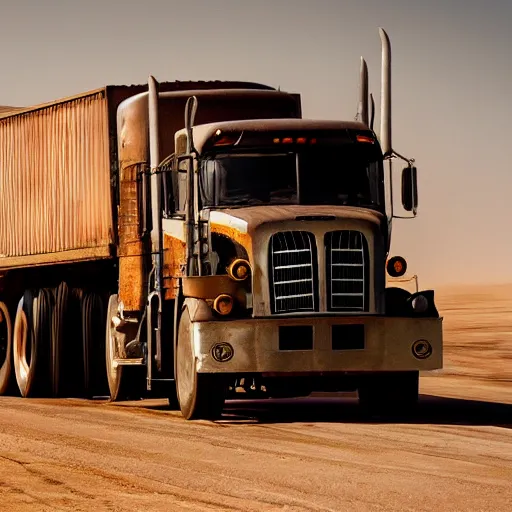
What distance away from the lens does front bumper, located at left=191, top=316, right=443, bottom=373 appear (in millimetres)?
16359

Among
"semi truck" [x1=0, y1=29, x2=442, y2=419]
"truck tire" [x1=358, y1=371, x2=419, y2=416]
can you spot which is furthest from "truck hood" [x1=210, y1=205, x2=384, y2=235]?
"truck tire" [x1=358, y1=371, x2=419, y2=416]

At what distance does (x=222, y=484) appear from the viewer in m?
11.3

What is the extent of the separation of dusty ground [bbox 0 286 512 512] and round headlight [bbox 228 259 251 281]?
1.53 metres

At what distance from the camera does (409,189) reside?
58.0ft

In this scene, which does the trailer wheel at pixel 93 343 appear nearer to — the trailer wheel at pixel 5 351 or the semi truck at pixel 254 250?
the semi truck at pixel 254 250

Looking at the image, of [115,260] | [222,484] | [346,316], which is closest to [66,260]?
[115,260]

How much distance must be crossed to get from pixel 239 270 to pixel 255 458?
3.79 m

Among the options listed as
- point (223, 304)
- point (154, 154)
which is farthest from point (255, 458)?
Result: point (154, 154)

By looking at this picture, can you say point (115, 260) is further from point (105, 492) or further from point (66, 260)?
point (105, 492)

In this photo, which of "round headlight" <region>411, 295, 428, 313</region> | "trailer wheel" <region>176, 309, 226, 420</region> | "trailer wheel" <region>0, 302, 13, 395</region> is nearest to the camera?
"trailer wheel" <region>176, 309, 226, 420</region>

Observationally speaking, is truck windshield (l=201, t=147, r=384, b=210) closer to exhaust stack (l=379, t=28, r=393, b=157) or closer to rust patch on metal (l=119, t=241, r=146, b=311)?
exhaust stack (l=379, t=28, r=393, b=157)

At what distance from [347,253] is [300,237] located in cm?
54

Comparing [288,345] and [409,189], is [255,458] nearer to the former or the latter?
[288,345]

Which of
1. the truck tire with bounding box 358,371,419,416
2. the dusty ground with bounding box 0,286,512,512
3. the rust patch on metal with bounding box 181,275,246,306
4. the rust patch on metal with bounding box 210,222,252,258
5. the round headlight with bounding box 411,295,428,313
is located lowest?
the dusty ground with bounding box 0,286,512,512
